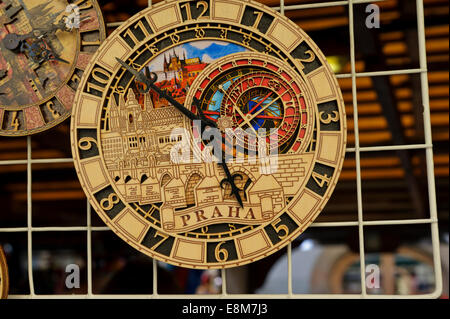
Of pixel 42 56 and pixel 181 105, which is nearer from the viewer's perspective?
pixel 181 105

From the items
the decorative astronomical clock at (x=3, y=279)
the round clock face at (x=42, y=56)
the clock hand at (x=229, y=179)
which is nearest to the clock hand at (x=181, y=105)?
the clock hand at (x=229, y=179)

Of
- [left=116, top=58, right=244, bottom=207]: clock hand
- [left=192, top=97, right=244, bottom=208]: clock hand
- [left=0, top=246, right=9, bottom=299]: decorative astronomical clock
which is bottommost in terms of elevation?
[left=0, top=246, right=9, bottom=299]: decorative astronomical clock

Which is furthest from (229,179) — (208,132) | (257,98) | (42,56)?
(42,56)

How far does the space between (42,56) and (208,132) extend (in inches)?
35.4

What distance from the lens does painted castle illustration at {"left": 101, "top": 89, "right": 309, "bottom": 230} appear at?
261cm

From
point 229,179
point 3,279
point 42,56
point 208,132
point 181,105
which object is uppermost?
point 42,56

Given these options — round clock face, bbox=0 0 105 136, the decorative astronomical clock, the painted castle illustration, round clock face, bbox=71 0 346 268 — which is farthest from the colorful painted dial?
the decorative astronomical clock

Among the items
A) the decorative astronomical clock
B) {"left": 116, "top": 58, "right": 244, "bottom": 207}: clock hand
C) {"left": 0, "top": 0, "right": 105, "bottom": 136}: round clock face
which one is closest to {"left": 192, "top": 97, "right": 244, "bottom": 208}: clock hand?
{"left": 116, "top": 58, "right": 244, "bottom": 207}: clock hand

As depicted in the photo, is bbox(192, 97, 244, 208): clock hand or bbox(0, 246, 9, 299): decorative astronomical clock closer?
bbox(192, 97, 244, 208): clock hand

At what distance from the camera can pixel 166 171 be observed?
271 cm

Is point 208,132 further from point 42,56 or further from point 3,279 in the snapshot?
point 3,279

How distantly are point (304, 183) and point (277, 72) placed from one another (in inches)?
19.3

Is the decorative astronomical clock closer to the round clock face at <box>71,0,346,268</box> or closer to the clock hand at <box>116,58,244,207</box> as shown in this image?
the round clock face at <box>71,0,346,268</box>

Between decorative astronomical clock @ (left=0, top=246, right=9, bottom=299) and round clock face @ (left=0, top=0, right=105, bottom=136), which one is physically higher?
round clock face @ (left=0, top=0, right=105, bottom=136)
